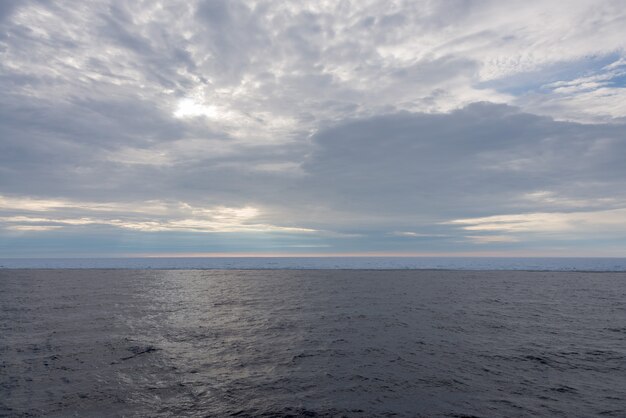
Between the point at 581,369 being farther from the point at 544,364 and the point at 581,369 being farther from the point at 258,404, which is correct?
the point at 258,404

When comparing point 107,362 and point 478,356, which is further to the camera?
point 478,356

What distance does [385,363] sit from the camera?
19484 millimetres

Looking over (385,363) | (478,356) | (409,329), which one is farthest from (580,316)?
(385,363)

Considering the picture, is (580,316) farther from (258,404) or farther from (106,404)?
(106,404)

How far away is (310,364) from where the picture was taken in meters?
19.0

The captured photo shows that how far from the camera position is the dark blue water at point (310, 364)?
1366 centimetres

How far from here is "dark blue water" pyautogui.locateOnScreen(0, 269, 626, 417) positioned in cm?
1366

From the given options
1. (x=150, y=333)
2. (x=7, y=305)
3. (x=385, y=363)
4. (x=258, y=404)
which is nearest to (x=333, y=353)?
(x=385, y=363)

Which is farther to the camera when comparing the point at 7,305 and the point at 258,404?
the point at 7,305

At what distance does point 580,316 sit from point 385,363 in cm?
2871

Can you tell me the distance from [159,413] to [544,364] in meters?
19.4

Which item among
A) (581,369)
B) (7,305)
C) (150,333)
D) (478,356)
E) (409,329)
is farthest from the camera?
(7,305)

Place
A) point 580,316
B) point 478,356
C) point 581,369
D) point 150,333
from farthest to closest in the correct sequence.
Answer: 1. point 580,316
2. point 150,333
3. point 478,356
4. point 581,369

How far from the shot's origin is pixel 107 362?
18812 millimetres
